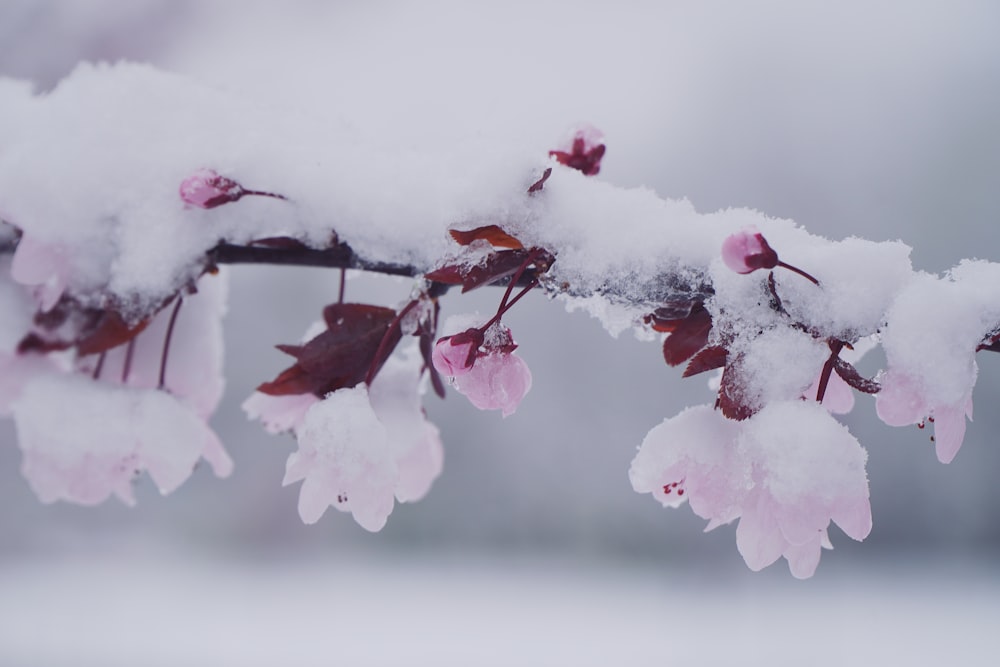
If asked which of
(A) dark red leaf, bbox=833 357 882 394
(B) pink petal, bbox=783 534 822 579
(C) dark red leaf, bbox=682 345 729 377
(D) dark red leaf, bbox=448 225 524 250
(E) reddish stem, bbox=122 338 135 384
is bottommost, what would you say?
(B) pink petal, bbox=783 534 822 579

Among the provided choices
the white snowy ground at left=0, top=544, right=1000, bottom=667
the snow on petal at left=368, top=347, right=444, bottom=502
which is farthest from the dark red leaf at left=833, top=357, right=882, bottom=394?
the white snowy ground at left=0, top=544, right=1000, bottom=667

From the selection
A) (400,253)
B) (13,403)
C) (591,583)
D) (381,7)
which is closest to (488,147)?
(400,253)

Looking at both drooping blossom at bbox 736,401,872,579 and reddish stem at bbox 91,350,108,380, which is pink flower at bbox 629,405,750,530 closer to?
drooping blossom at bbox 736,401,872,579

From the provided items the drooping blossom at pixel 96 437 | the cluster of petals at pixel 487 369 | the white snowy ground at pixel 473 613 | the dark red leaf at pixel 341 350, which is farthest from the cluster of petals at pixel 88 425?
the white snowy ground at pixel 473 613

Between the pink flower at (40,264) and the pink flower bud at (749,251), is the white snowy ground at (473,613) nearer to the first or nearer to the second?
the pink flower at (40,264)

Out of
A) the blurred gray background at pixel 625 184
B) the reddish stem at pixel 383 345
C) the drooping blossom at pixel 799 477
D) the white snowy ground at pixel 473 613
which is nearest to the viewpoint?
the drooping blossom at pixel 799 477

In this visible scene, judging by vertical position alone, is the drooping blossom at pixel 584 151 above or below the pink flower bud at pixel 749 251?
above
